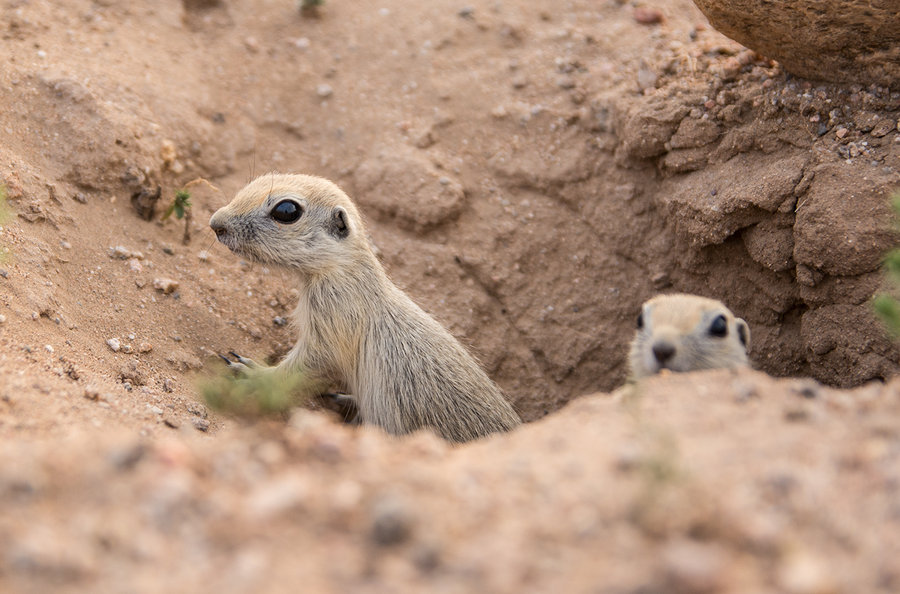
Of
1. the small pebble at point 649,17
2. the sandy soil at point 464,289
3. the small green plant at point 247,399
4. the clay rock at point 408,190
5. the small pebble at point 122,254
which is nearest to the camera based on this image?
the sandy soil at point 464,289

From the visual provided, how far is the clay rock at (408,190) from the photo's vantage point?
747cm

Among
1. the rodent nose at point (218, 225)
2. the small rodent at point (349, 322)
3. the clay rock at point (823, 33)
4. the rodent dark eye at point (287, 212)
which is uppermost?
the clay rock at point (823, 33)

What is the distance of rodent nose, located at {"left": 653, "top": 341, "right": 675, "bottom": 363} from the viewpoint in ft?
16.1

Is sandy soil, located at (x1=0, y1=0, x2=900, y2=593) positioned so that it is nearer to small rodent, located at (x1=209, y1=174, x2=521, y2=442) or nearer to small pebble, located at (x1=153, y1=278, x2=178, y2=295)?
small pebble, located at (x1=153, y1=278, x2=178, y2=295)

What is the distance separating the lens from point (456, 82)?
7988mm

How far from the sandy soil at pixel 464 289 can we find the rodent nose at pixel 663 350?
833mm

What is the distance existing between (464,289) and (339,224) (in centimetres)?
167

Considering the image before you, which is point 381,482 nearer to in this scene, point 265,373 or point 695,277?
point 265,373

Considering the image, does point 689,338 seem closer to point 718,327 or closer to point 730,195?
point 718,327

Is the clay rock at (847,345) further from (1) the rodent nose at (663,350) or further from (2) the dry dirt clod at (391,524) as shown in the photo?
(2) the dry dirt clod at (391,524)

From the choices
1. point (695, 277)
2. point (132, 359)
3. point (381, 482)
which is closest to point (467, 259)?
point (695, 277)

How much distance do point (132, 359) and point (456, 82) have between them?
13.5 feet

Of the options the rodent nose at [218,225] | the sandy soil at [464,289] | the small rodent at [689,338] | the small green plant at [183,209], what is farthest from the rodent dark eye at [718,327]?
the small green plant at [183,209]

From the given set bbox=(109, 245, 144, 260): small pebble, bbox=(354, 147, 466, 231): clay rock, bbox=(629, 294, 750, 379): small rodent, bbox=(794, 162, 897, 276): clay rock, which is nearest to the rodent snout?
bbox=(629, 294, 750, 379): small rodent
